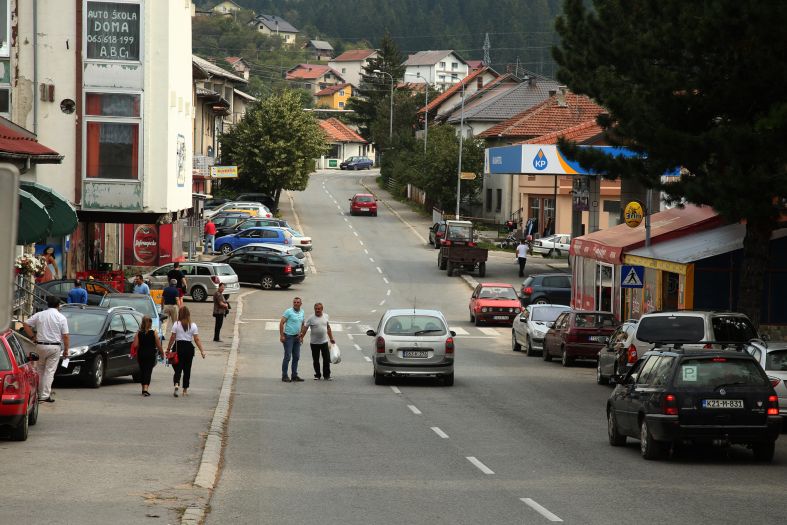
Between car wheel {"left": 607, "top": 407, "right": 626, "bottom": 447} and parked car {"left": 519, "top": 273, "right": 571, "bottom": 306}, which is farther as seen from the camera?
parked car {"left": 519, "top": 273, "right": 571, "bottom": 306}

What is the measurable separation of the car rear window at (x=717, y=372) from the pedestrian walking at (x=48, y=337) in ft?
33.4

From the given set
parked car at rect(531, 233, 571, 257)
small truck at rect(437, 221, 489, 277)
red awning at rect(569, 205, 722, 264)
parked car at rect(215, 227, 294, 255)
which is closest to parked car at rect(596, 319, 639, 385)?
red awning at rect(569, 205, 722, 264)

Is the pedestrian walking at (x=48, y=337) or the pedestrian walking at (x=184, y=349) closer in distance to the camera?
the pedestrian walking at (x=48, y=337)

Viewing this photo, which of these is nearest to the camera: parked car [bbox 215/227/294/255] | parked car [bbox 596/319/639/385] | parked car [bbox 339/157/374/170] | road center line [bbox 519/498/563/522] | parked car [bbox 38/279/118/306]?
road center line [bbox 519/498/563/522]

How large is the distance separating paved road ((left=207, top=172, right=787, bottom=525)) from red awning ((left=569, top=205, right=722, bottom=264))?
180 inches

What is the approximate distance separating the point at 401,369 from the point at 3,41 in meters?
17.1

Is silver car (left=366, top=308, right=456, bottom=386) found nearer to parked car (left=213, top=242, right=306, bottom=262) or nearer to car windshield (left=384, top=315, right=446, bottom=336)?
car windshield (left=384, top=315, right=446, bottom=336)

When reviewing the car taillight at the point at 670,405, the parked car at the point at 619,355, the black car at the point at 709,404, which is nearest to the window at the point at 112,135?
the parked car at the point at 619,355

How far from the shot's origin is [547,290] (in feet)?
157

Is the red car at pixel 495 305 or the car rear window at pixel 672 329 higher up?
the car rear window at pixel 672 329

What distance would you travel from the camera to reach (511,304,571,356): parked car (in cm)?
3551

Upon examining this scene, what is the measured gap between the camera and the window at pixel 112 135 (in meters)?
36.6

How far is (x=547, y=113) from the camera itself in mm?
80500

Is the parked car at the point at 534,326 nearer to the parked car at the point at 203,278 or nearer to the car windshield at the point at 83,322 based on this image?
the parked car at the point at 203,278
